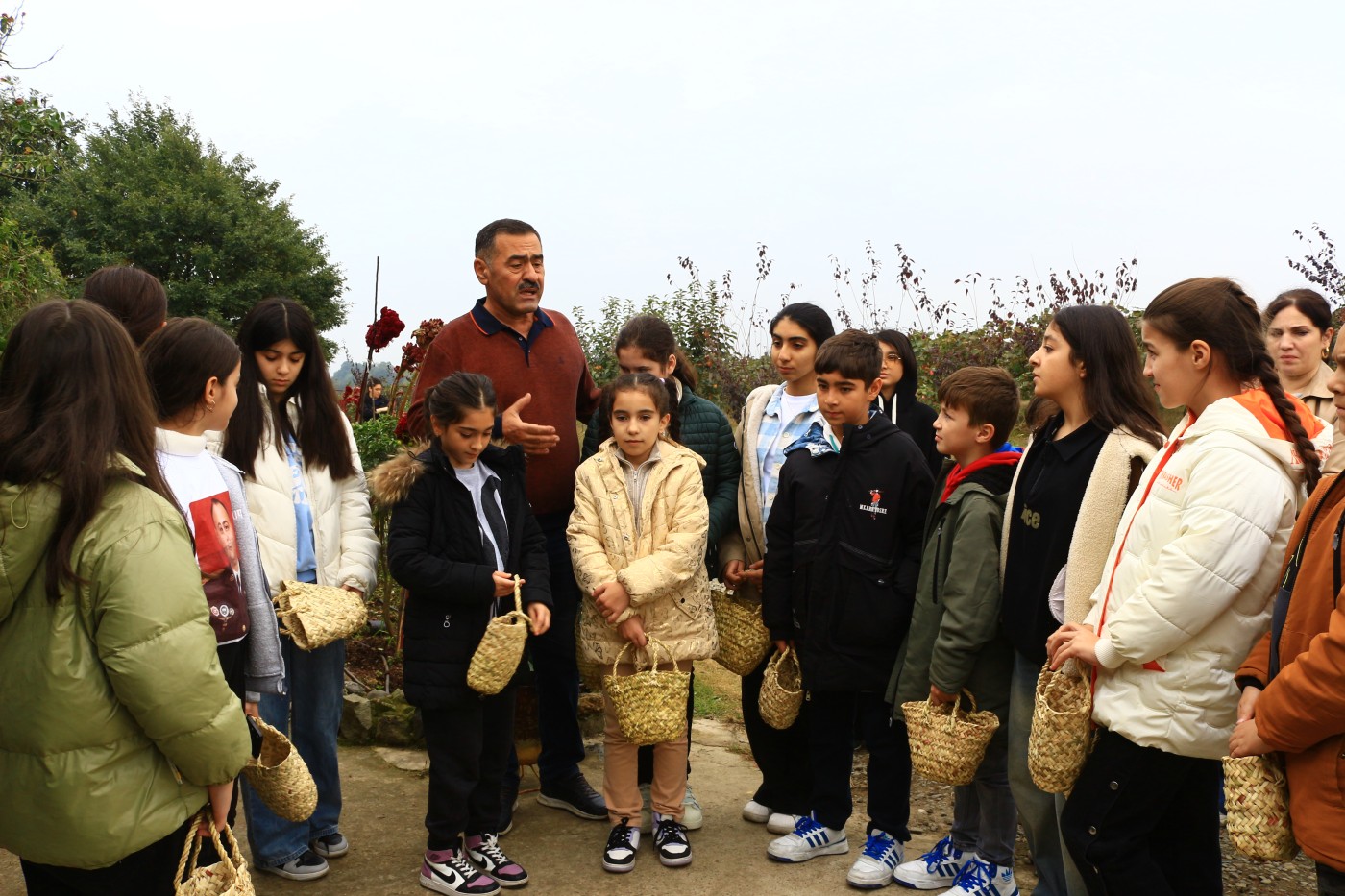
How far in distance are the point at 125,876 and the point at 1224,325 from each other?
2954mm

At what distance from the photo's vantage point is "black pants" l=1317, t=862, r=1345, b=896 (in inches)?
88.4

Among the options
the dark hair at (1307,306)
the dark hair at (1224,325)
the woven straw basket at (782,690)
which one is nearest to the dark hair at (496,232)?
the woven straw basket at (782,690)

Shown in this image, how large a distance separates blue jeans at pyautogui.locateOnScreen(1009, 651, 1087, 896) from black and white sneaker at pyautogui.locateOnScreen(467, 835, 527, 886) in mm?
1770

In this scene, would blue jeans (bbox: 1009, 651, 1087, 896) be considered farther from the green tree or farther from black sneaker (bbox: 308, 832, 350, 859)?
the green tree

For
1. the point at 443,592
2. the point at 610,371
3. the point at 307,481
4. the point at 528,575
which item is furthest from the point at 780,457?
the point at 610,371

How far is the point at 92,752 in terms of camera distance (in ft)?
7.39

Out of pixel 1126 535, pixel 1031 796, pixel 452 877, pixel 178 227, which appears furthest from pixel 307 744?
pixel 178 227

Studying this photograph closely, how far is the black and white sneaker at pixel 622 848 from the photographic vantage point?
13.2 ft

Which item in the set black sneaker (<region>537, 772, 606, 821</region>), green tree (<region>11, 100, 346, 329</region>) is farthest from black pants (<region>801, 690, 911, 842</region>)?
green tree (<region>11, 100, 346, 329</region>)

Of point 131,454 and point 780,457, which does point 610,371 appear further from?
point 131,454

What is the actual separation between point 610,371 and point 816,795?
271 inches

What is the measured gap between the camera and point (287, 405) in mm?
3895

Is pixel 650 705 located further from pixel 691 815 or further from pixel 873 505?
pixel 873 505

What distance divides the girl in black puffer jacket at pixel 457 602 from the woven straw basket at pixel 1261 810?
2289 mm
